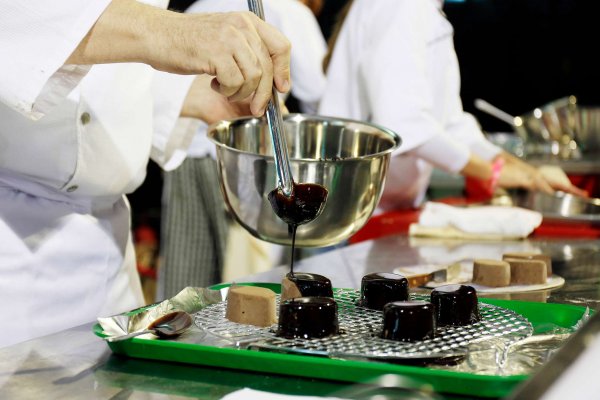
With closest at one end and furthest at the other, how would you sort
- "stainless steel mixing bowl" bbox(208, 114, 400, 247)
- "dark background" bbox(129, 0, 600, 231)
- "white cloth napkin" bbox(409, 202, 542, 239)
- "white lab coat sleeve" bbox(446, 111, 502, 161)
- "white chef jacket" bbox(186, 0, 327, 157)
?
"stainless steel mixing bowl" bbox(208, 114, 400, 247) → "white cloth napkin" bbox(409, 202, 542, 239) → "white lab coat sleeve" bbox(446, 111, 502, 161) → "white chef jacket" bbox(186, 0, 327, 157) → "dark background" bbox(129, 0, 600, 231)

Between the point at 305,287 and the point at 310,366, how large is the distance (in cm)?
22

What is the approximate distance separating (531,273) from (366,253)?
1.57ft

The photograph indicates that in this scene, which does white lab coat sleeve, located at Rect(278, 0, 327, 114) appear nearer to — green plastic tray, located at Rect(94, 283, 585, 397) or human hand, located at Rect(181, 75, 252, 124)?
human hand, located at Rect(181, 75, 252, 124)

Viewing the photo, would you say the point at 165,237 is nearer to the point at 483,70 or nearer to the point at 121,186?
the point at 121,186

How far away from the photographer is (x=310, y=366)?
0.97m

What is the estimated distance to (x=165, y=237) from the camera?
3760 mm

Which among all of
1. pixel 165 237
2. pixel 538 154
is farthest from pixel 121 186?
pixel 538 154

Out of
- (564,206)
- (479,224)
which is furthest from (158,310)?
(564,206)

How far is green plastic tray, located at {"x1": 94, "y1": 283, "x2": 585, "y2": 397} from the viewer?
36.3 inches

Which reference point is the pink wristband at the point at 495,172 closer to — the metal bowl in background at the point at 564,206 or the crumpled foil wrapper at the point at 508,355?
the metal bowl in background at the point at 564,206

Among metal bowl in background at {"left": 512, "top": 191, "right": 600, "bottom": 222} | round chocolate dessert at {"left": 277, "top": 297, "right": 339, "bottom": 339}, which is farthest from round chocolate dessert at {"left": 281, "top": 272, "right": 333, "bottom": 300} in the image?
metal bowl in background at {"left": 512, "top": 191, "right": 600, "bottom": 222}

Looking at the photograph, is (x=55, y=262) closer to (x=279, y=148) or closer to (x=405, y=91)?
(x=279, y=148)

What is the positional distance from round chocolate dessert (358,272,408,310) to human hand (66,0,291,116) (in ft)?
0.93

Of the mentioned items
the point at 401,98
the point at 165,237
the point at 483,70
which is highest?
the point at 483,70
